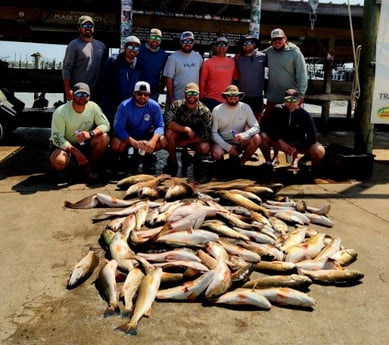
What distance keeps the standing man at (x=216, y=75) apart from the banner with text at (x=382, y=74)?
210 cm

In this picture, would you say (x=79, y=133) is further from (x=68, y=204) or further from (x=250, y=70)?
(x=250, y=70)

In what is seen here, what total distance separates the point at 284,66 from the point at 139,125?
7.88 ft

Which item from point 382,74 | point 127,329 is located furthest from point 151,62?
point 127,329

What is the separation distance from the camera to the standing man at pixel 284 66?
665 cm

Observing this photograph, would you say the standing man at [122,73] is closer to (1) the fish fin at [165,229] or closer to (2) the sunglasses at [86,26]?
(2) the sunglasses at [86,26]

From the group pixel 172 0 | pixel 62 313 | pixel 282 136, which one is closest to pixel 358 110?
pixel 282 136

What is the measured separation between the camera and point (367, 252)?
3863 mm

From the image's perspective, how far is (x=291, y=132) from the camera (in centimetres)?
639

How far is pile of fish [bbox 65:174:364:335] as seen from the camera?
2910 millimetres

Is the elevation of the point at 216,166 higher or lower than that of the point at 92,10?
lower

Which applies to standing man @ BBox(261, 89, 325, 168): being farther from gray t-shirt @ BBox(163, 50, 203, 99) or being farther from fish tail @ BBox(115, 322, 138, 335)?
fish tail @ BBox(115, 322, 138, 335)

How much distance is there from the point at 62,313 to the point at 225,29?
25.6 feet

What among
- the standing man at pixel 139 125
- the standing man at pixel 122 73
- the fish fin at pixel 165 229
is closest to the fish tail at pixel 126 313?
the fish fin at pixel 165 229

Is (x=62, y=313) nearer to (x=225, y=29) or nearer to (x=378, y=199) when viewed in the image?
(x=378, y=199)
